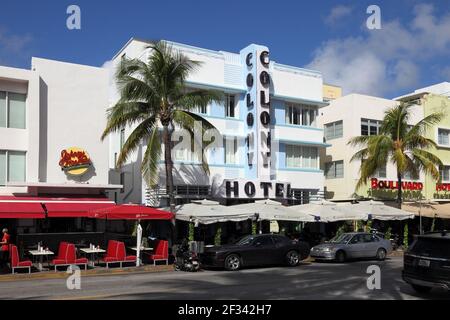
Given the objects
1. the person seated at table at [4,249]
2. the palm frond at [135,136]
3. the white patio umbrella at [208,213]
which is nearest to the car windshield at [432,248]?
the white patio umbrella at [208,213]

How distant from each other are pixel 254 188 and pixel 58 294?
18453mm

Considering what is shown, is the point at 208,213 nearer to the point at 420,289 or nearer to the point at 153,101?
the point at 153,101

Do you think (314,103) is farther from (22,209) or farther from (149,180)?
(22,209)

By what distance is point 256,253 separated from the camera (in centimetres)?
2177

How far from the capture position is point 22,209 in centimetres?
2177

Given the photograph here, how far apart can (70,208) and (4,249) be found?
345cm

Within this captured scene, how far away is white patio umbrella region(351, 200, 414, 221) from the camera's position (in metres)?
30.3

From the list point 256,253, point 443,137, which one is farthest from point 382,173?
point 256,253

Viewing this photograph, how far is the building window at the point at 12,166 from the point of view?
970 inches

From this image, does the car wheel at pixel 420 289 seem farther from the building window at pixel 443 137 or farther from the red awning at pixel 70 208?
the building window at pixel 443 137

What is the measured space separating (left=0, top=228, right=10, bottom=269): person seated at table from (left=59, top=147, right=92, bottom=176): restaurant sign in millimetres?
5113

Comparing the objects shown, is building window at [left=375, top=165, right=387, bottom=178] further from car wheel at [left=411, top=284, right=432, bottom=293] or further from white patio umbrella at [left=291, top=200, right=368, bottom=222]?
car wheel at [left=411, top=284, right=432, bottom=293]

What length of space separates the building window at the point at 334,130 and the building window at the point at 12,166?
22.6 metres
